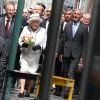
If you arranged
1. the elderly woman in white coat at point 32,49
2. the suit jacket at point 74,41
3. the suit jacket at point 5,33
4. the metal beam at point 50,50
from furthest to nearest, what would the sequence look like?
the suit jacket at point 74,41, the suit jacket at point 5,33, the elderly woman in white coat at point 32,49, the metal beam at point 50,50

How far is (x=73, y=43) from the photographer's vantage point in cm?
1203

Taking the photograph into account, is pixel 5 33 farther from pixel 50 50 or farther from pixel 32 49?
pixel 50 50

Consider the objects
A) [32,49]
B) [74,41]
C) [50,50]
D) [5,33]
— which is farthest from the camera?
[74,41]

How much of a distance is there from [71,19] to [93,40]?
11.0m

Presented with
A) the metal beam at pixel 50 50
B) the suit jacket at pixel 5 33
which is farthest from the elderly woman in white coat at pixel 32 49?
the metal beam at pixel 50 50

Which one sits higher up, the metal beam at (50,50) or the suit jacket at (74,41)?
the metal beam at (50,50)

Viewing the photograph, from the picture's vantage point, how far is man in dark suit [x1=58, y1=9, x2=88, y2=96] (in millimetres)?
12008

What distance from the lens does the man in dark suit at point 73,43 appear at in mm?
12008

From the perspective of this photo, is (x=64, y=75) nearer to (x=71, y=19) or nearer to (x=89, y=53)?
(x=71, y=19)

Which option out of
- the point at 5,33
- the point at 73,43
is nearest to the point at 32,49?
the point at 5,33

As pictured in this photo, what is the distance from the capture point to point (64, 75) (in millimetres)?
12461

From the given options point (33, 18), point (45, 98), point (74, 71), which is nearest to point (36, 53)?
point (33, 18)

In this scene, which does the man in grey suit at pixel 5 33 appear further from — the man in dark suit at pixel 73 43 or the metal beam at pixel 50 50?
the metal beam at pixel 50 50

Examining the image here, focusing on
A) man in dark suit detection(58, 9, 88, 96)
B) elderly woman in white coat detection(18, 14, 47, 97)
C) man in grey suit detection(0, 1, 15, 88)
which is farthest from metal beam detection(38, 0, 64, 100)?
man in dark suit detection(58, 9, 88, 96)
